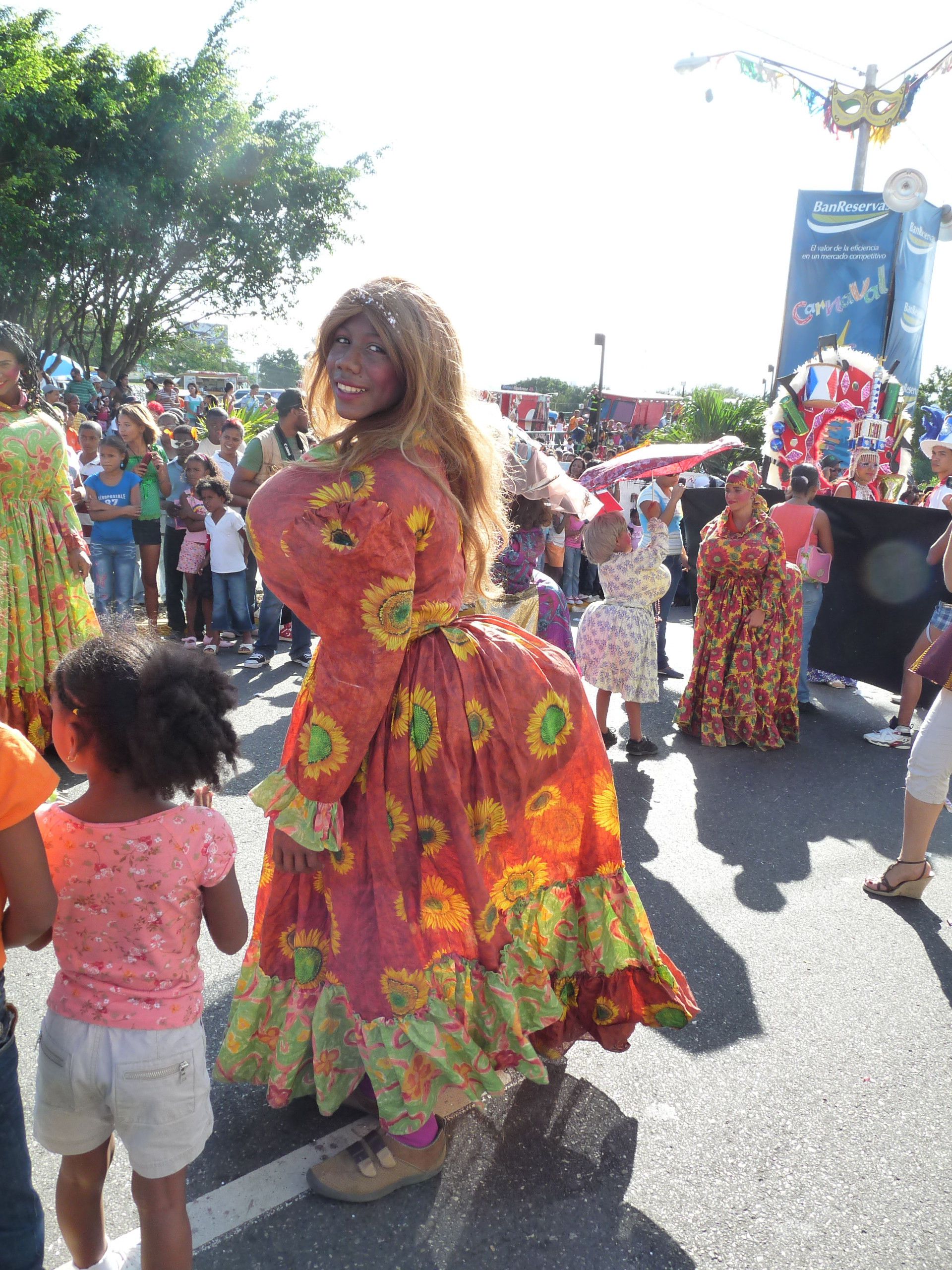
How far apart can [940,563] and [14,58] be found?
17.4 metres

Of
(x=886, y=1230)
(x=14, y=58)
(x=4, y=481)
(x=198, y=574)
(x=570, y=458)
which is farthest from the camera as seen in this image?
(x=14, y=58)

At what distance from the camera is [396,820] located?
2039 millimetres

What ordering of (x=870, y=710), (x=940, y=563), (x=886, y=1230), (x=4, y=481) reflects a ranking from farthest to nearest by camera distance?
1. (x=870, y=710)
2. (x=940, y=563)
3. (x=4, y=481)
4. (x=886, y=1230)

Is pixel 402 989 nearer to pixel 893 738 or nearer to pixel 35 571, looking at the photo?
pixel 35 571

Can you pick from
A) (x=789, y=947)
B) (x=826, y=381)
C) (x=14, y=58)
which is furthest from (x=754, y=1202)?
(x=14, y=58)

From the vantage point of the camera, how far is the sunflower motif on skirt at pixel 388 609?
1.87 meters

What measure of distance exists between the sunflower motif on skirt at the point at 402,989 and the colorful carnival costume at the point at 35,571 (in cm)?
297

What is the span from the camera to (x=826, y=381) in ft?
Answer: 30.2

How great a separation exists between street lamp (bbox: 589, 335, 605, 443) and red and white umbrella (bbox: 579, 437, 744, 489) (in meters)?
15.8

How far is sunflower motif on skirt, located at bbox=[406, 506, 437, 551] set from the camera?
74.4 inches

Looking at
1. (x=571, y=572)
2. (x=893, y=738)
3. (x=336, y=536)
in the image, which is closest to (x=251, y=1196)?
(x=336, y=536)

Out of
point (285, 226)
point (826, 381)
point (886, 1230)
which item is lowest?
point (886, 1230)

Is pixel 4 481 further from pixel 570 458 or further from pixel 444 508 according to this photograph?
pixel 570 458

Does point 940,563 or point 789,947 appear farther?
point 940,563
